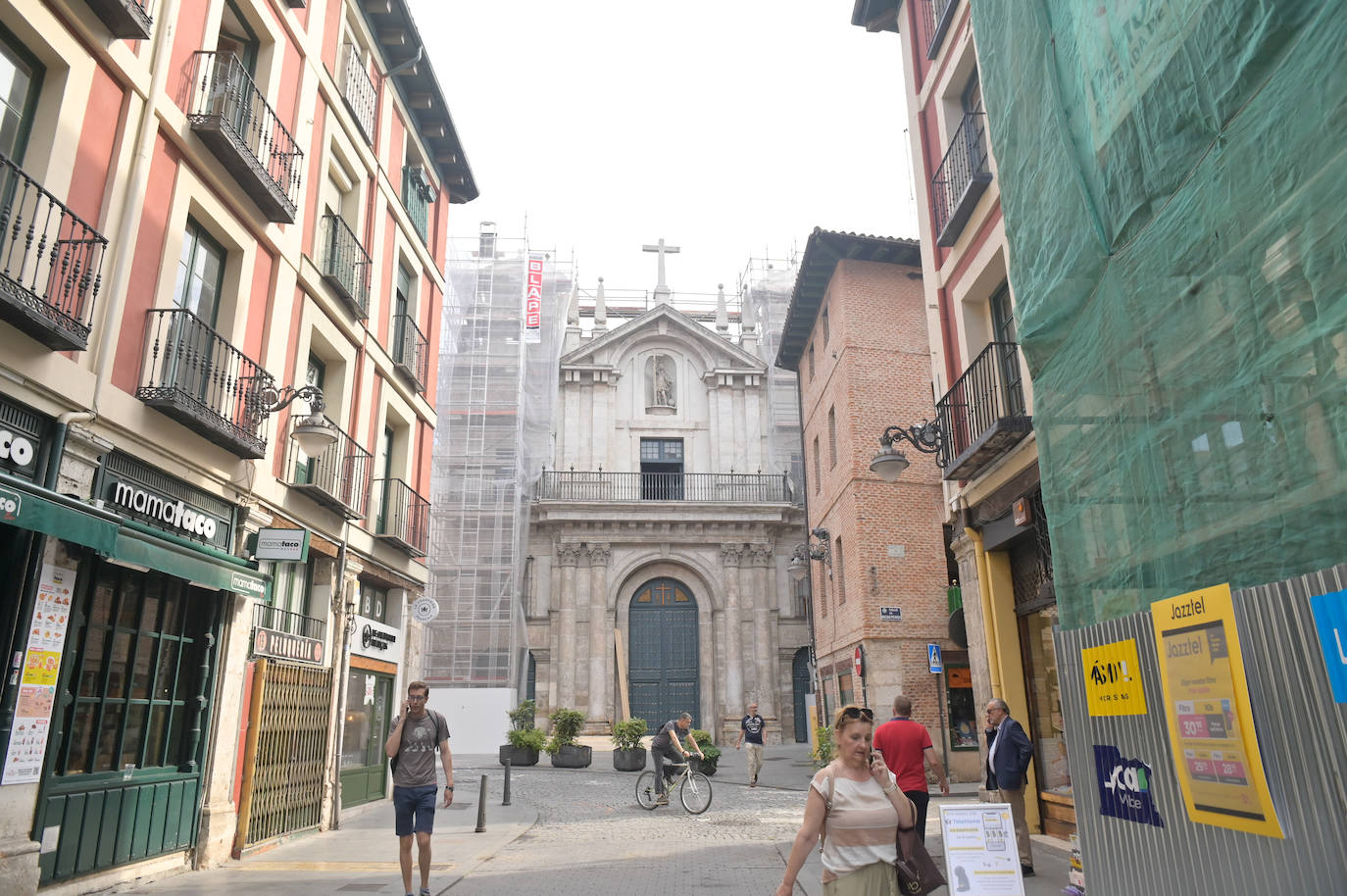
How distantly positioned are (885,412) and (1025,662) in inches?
362

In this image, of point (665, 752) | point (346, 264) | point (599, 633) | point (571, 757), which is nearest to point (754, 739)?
point (665, 752)

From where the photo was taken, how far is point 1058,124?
7.16 metres

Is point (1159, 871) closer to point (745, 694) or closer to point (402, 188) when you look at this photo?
point (402, 188)

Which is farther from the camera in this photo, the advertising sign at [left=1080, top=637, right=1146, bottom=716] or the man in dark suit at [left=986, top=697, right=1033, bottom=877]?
the man in dark suit at [left=986, top=697, right=1033, bottom=877]

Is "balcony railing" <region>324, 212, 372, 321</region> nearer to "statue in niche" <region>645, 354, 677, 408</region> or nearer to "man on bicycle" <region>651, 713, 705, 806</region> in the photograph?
"man on bicycle" <region>651, 713, 705, 806</region>

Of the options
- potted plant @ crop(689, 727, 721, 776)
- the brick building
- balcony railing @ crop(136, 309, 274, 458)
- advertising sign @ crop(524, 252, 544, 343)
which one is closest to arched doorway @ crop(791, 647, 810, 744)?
the brick building

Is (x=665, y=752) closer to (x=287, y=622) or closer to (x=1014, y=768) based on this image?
(x=287, y=622)

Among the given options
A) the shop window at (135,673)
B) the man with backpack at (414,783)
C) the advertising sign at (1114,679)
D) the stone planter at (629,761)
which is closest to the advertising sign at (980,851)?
the advertising sign at (1114,679)

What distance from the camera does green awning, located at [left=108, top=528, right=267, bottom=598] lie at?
24.1 ft

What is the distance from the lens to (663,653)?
2983 cm

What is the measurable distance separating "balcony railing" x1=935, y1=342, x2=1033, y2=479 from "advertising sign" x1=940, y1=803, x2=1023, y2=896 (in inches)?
185

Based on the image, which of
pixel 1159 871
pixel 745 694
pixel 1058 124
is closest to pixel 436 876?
pixel 1159 871

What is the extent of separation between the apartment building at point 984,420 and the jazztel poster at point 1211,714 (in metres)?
4.38

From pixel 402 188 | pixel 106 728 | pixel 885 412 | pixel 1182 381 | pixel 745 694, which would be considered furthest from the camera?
pixel 745 694
